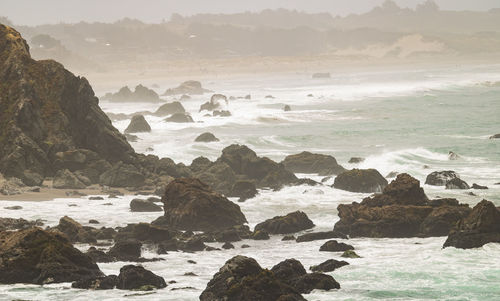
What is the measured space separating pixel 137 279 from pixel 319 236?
8435mm

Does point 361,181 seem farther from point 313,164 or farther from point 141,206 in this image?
point 141,206

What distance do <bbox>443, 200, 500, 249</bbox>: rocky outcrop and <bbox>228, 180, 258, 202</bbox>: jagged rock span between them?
1252cm

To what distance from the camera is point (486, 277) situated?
70.0 ft

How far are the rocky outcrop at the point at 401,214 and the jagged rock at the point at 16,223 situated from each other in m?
10.2

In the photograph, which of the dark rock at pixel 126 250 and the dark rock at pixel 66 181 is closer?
the dark rock at pixel 126 250

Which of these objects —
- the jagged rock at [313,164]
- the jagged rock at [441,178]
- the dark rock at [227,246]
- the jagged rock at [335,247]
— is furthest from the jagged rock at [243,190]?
the jagged rock at [335,247]

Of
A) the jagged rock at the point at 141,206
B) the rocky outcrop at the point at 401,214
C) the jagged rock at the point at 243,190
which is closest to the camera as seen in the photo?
the rocky outcrop at the point at 401,214

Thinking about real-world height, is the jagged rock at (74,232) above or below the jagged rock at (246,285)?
above

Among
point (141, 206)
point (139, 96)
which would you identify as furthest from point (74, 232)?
point (139, 96)

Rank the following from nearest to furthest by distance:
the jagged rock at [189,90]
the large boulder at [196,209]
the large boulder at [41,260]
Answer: the large boulder at [41,260]
the large boulder at [196,209]
the jagged rock at [189,90]

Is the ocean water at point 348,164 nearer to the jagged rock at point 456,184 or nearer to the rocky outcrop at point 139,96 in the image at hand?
the jagged rock at point 456,184

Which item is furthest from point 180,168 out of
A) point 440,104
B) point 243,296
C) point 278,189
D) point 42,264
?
point 440,104

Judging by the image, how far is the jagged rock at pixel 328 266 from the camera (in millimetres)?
22469

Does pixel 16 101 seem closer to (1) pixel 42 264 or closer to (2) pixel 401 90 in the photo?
(1) pixel 42 264
